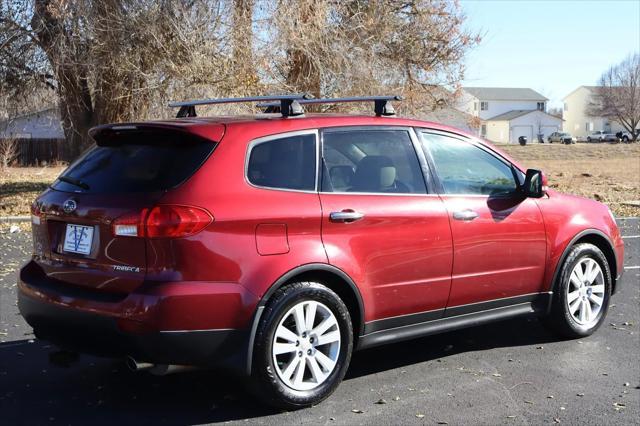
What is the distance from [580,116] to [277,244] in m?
131

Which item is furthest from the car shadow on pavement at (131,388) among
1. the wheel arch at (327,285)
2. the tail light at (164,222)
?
the tail light at (164,222)

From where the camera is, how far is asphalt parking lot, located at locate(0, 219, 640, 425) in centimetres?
456

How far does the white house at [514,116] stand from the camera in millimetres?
109812

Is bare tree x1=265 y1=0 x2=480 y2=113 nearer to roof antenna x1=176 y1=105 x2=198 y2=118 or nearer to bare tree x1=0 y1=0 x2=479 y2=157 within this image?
bare tree x1=0 y1=0 x2=479 y2=157

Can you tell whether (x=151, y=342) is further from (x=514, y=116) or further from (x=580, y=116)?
(x=580, y=116)

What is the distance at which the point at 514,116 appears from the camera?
110 metres

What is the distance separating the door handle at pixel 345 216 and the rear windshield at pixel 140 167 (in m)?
0.84

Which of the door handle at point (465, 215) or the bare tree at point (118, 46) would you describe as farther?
the bare tree at point (118, 46)

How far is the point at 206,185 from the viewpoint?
437 centimetres

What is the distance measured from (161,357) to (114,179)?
1.08 meters

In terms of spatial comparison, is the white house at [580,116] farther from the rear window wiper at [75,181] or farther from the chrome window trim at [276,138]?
the rear window wiper at [75,181]

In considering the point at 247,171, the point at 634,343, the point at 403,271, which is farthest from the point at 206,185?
the point at 634,343

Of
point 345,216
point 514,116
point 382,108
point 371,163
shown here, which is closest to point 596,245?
point 382,108

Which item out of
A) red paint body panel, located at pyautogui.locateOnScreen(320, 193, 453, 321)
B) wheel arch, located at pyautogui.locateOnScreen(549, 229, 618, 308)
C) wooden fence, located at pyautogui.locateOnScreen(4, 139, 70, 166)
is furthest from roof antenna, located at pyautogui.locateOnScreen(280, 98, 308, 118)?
wooden fence, located at pyautogui.locateOnScreen(4, 139, 70, 166)
